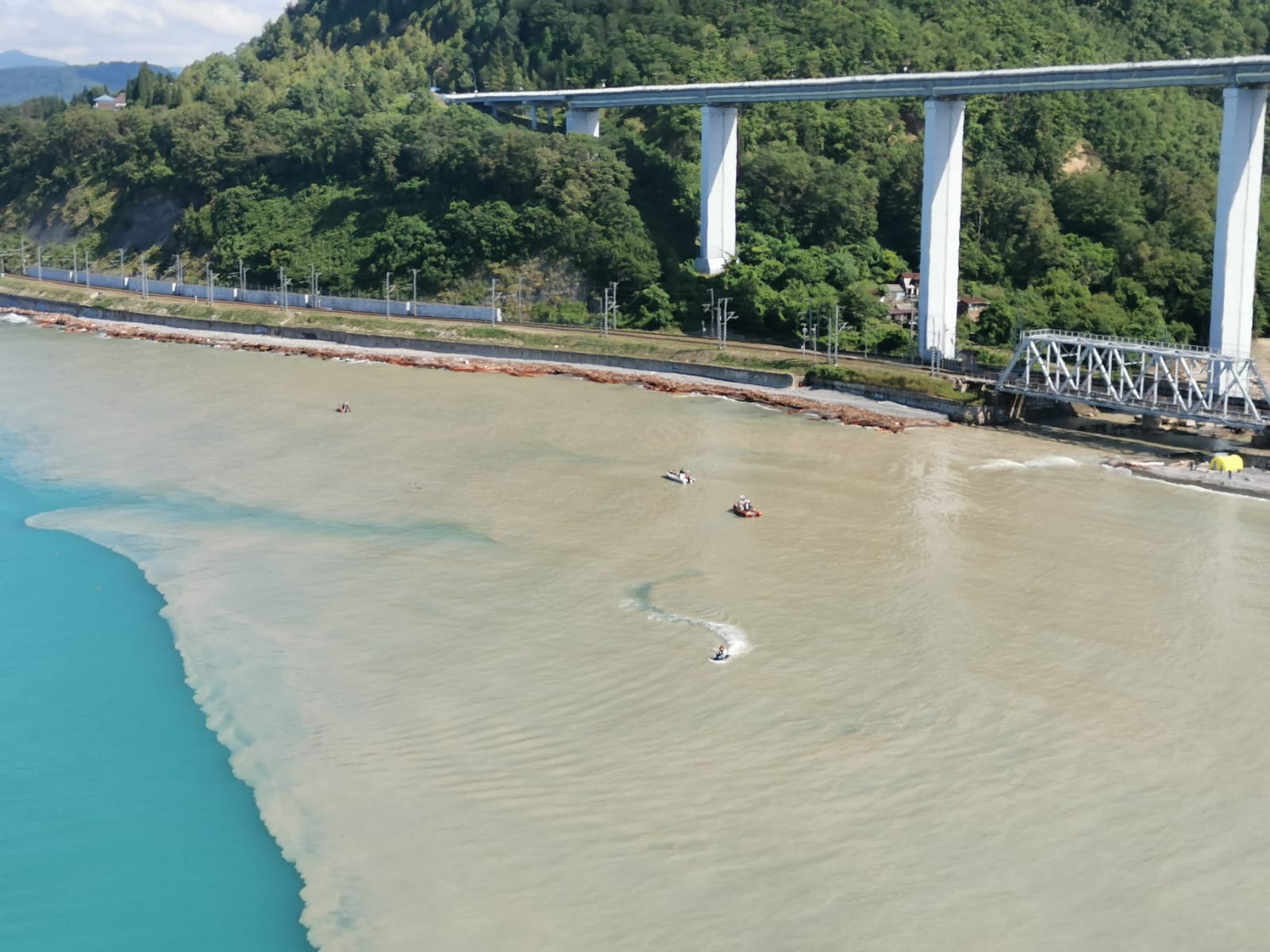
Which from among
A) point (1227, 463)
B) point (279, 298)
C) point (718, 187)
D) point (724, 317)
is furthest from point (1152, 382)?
point (279, 298)

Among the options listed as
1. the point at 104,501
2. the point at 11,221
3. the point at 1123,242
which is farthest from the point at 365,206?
the point at 104,501

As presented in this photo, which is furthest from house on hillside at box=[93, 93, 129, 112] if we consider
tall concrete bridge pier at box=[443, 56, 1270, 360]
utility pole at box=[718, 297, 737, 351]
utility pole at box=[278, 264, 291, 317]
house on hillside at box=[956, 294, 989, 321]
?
house on hillside at box=[956, 294, 989, 321]

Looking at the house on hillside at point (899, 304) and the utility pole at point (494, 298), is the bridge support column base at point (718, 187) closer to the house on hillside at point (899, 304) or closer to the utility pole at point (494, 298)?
the house on hillside at point (899, 304)

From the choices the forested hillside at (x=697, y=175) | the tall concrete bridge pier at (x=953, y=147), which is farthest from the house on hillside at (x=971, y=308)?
the tall concrete bridge pier at (x=953, y=147)

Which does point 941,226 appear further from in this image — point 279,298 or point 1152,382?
point 279,298

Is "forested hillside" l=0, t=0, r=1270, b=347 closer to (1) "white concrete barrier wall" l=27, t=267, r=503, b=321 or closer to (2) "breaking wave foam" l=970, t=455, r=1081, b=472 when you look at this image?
(1) "white concrete barrier wall" l=27, t=267, r=503, b=321
